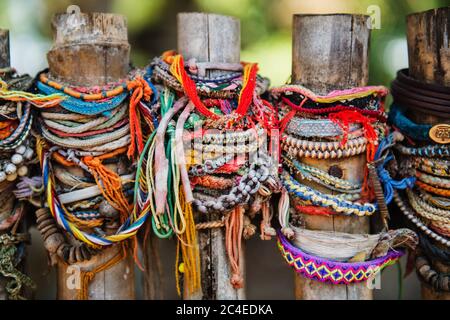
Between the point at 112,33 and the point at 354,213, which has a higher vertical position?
the point at 112,33

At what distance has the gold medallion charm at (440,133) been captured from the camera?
172 centimetres

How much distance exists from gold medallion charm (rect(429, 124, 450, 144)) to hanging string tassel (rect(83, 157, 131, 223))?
1.03m

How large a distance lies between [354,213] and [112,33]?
0.99m

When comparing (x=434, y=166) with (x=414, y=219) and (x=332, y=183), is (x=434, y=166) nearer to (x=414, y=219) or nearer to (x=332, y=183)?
(x=414, y=219)

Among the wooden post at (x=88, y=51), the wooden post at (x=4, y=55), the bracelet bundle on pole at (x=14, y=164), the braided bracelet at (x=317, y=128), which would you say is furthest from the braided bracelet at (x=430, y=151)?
the wooden post at (x=4, y=55)

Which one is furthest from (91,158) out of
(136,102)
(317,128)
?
(317,128)

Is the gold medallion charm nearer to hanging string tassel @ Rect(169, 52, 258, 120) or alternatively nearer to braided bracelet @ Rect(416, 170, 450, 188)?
braided bracelet @ Rect(416, 170, 450, 188)

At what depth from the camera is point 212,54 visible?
179 cm

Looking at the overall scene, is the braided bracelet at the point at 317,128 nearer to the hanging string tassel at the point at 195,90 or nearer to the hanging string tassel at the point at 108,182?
the hanging string tassel at the point at 195,90

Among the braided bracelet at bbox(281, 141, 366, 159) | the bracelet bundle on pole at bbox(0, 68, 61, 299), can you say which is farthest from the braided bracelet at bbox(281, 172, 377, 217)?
the bracelet bundle on pole at bbox(0, 68, 61, 299)

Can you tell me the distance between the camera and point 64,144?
1.73m

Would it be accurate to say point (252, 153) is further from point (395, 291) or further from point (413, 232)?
point (395, 291)

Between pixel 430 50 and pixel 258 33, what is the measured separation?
7.08 feet

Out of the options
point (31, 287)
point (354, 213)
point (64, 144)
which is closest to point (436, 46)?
point (354, 213)
